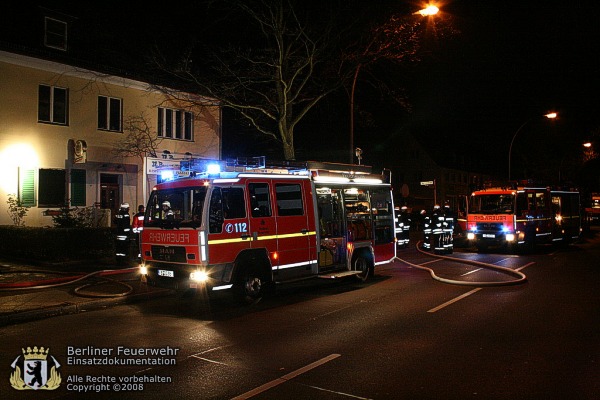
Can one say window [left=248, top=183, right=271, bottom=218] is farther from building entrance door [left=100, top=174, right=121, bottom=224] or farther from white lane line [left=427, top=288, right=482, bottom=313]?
building entrance door [left=100, top=174, right=121, bottom=224]

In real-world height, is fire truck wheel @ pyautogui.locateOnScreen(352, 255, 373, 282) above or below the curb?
above

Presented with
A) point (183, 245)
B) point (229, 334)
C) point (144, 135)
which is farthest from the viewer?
point (144, 135)

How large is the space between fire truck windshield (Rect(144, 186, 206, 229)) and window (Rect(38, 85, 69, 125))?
11.5 meters

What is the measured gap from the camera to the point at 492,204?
67.0ft

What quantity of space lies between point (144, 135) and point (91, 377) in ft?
58.4

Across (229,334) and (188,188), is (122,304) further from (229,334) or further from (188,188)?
(229,334)

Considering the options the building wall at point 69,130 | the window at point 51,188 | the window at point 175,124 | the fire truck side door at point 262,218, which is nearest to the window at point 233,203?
the fire truck side door at point 262,218

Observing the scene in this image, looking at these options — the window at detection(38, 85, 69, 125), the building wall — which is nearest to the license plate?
the building wall

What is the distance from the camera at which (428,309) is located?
9.41m

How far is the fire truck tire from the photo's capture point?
40.9 ft

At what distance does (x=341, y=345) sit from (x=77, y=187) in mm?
16105

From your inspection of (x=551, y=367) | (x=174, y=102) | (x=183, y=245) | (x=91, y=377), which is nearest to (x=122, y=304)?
(x=183, y=245)

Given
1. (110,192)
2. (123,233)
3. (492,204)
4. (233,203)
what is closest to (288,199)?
(233,203)

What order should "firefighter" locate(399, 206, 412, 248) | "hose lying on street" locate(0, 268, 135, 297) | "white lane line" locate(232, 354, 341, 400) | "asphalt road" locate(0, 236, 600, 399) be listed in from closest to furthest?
"white lane line" locate(232, 354, 341, 400), "asphalt road" locate(0, 236, 600, 399), "hose lying on street" locate(0, 268, 135, 297), "firefighter" locate(399, 206, 412, 248)
